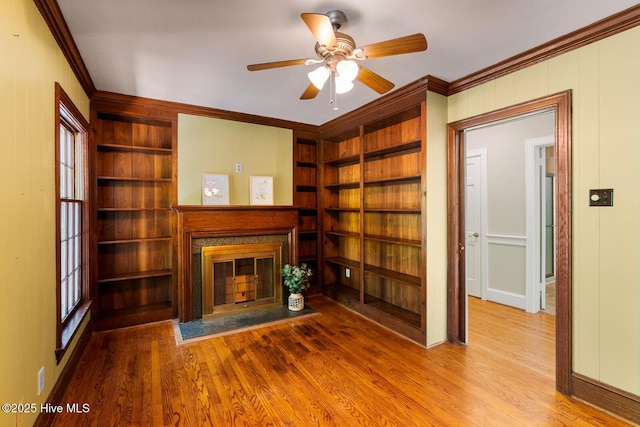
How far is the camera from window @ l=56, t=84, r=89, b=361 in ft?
7.73

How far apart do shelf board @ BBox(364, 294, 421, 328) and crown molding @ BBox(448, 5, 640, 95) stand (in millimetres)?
2348

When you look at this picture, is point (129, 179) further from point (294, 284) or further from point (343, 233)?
point (343, 233)

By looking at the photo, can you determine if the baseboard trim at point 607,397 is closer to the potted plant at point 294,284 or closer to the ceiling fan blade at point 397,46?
the ceiling fan blade at point 397,46

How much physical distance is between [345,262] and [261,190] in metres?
1.52

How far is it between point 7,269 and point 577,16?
341cm

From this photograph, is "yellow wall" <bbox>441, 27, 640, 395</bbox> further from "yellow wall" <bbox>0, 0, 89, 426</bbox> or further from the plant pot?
"yellow wall" <bbox>0, 0, 89, 426</bbox>

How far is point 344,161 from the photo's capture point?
4.34 metres

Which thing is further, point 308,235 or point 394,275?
point 308,235

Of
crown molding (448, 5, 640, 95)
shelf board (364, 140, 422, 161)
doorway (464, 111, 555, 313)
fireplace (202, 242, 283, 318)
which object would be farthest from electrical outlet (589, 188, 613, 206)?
fireplace (202, 242, 283, 318)

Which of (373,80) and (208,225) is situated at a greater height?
(373,80)

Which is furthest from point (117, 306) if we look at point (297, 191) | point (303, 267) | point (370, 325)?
point (370, 325)

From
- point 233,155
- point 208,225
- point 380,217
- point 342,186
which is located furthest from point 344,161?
point 208,225

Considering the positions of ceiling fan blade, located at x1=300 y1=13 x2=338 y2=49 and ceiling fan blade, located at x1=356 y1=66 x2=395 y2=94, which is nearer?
ceiling fan blade, located at x1=300 y1=13 x2=338 y2=49

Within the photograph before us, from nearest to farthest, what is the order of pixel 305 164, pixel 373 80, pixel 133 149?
1. pixel 373 80
2. pixel 133 149
3. pixel 305 164
